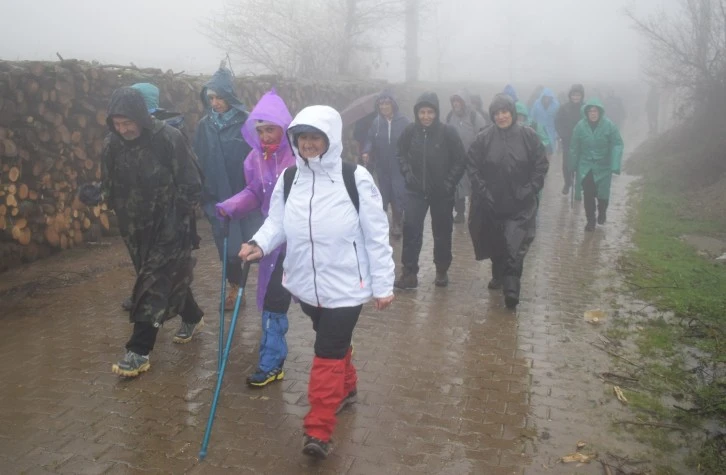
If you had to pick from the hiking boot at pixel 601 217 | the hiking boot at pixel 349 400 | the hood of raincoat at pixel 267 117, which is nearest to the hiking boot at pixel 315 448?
the hiking boot at pixel 349 400

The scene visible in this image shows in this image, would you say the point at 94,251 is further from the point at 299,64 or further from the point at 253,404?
the point at 299,64

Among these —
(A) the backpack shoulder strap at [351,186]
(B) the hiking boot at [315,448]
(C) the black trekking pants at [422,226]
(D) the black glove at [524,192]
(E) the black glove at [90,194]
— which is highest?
(A) the backpack shoulder strap at [351,186]

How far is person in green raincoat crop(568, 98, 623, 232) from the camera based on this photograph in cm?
954

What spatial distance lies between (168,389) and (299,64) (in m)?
16.4

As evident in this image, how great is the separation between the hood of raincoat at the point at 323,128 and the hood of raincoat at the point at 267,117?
811mm

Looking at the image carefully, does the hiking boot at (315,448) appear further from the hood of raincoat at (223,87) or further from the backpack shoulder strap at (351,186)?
the hood of raincoat at (223,87)

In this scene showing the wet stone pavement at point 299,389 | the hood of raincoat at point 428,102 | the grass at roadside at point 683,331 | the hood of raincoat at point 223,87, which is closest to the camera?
the wet stone pavement at point 299,389

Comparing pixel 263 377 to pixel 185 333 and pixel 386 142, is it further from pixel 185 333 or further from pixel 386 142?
pixel 386 142

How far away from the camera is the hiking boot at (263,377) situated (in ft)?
14.9

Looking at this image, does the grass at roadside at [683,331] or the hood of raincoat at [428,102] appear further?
the hood of raincoat at [428,102]

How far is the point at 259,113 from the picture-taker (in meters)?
4.56

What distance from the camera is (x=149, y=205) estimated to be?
468 centimetres

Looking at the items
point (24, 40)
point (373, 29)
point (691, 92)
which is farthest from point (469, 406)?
point (24, 40)

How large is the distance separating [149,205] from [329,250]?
1.67m
